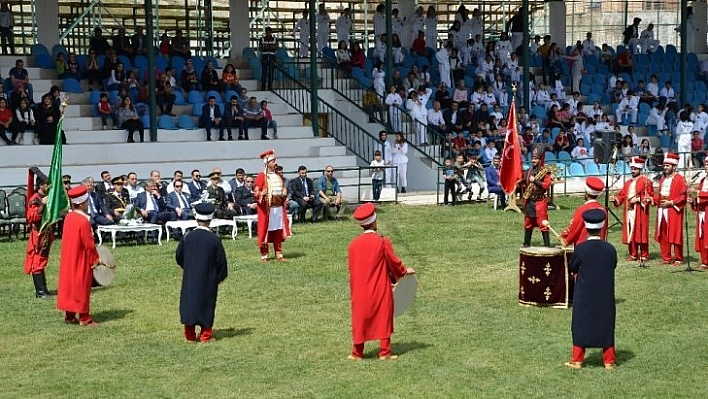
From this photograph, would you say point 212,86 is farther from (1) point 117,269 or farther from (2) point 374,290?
(2) point 374,290

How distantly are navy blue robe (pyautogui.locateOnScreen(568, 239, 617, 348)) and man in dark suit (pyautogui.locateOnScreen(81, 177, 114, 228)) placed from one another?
1214 cm

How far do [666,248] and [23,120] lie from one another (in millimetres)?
14564

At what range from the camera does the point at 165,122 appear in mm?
30422

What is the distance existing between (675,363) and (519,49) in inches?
1043

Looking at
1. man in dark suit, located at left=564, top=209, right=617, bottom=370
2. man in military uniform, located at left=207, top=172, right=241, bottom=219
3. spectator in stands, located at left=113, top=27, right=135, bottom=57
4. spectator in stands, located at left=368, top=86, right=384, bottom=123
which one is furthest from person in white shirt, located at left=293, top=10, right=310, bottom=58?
man in dark suit, located at left=564, top=209, right=617, bottom=370

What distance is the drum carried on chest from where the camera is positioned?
1675 centimetres

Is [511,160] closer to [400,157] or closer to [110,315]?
[110,315]

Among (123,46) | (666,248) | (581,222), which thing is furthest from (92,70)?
(581,222)

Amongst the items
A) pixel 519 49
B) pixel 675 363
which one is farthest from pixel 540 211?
pixel 519 49

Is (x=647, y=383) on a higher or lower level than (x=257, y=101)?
lower

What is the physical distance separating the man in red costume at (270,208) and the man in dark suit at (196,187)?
345 cm

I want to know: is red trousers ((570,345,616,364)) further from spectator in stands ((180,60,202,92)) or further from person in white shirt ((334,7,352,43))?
person in white shirt ((334,7,352,43))

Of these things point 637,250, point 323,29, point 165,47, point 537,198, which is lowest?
point 637,250

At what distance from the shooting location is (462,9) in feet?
128
